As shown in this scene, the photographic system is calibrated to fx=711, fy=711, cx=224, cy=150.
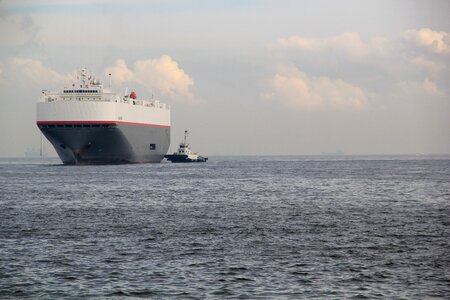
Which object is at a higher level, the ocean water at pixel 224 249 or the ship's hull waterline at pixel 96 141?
the ship's hull waterline at pixel 96 141

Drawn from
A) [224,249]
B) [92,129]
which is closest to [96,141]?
[92,129]

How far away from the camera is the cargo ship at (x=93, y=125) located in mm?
115188

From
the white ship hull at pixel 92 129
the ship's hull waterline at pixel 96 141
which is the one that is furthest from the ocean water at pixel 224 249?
the white ship hull at pixel 92 129

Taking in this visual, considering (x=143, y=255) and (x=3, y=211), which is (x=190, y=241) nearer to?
(x=143, y=255)

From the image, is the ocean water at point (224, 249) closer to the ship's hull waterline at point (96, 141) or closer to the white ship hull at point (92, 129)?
the ship's hull waterline at point (96, 141)

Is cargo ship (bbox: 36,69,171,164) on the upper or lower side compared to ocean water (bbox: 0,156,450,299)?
upper

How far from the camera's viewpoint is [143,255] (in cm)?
2872

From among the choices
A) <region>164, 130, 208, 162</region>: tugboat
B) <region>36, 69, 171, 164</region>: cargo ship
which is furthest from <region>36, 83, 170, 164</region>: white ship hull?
<region>164, 130, 208, 162</region>: tugboat

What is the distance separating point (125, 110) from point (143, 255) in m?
95.9

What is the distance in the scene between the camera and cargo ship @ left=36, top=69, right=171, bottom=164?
115 meters

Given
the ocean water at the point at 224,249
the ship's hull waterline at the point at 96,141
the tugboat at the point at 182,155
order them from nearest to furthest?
the ocean water at the point at 224,249
the ship's hull waterline at the point at 96,141
the tugboat at the point at 182,155

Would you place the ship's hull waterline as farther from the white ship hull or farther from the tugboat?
the tugboat

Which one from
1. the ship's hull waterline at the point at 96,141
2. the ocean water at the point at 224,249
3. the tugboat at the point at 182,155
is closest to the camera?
the ocean water at the point at 224,249

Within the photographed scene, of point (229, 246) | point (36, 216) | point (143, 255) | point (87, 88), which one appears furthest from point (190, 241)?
point (87, 88)
